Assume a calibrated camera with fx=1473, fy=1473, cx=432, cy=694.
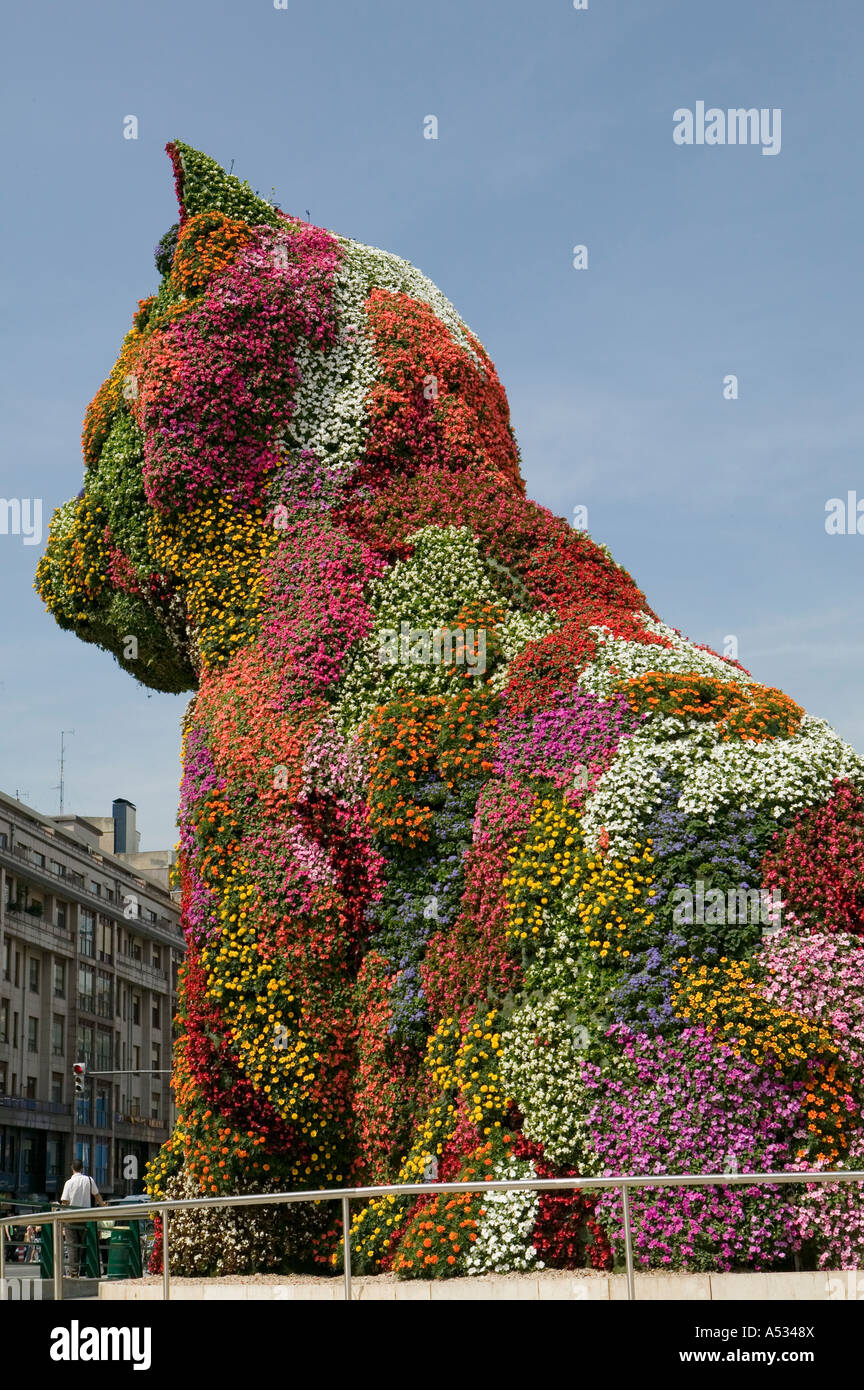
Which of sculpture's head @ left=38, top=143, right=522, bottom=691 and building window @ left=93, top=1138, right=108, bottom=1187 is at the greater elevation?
sculpture's head @ left=38, top=143, right=522, bottom=691

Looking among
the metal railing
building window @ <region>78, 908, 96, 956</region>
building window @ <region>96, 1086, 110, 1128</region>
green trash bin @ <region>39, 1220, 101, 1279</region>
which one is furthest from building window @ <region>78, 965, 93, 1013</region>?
the metal railing

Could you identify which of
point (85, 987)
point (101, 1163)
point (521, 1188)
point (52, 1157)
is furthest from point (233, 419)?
point (101, 1163)

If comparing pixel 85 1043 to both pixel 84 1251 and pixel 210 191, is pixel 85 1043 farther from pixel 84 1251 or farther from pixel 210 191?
pixel 210 191

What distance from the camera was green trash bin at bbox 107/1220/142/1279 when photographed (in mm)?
18531

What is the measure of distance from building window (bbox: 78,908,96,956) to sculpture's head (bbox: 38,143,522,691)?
63251 mm

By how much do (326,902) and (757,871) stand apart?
196 inches

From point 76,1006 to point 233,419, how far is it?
220ft

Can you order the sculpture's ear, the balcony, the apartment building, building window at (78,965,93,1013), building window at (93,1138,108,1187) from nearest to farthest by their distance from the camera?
the sculpture's ear, the balcony, the apartment building, building window at (78,965,93,1013), building window at (93,1138,108,1187)

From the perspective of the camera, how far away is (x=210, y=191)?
70.0 ft

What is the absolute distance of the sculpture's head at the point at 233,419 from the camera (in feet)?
65.0

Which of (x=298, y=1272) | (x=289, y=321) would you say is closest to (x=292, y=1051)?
(x=298, y=1272)

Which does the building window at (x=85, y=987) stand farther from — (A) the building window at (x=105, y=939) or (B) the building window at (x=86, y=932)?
(A) the building window at (x=105, y=939)

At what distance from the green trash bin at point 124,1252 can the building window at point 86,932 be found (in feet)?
215

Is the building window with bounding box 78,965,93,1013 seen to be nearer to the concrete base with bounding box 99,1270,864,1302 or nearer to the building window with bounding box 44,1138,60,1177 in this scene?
the building window with bounding box 44,1138,60,1177
